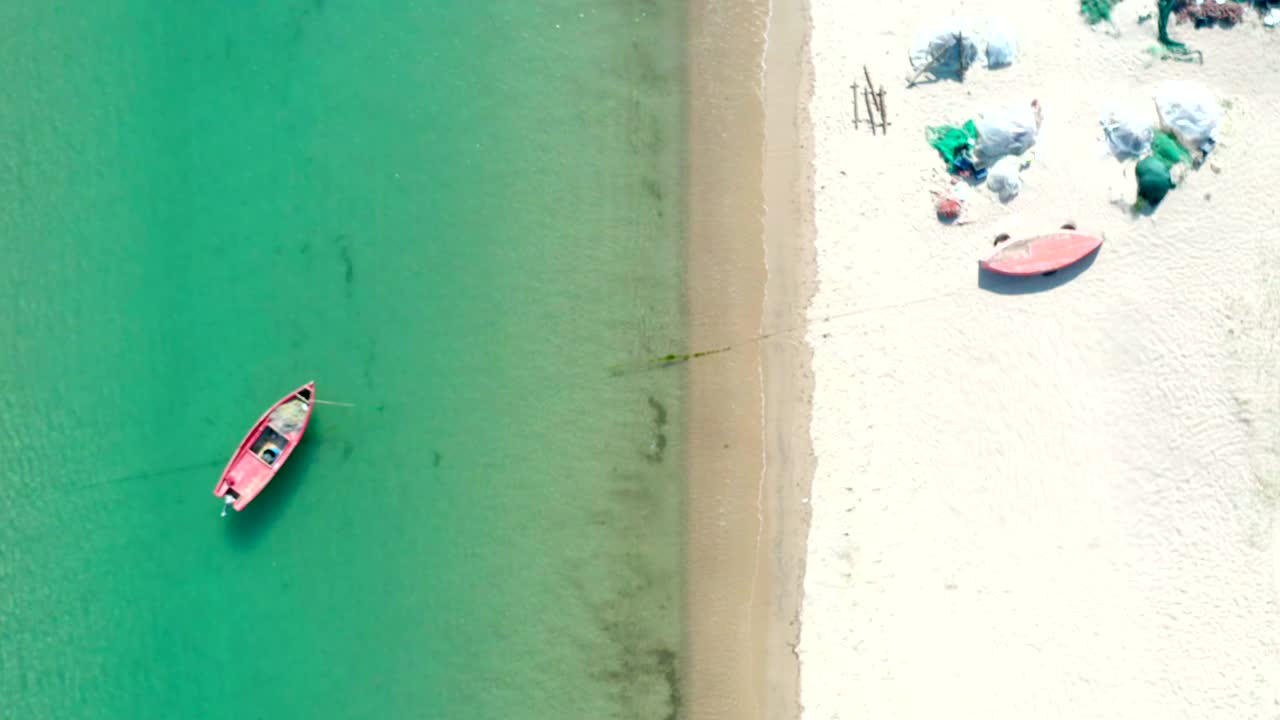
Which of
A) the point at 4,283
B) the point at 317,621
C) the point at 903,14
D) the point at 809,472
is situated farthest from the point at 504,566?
the point at 903,14

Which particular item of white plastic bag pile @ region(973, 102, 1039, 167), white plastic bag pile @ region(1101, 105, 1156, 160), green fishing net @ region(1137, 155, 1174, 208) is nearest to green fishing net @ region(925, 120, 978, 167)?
white plastic bag pile @ region(973, 102, 1039, 167)

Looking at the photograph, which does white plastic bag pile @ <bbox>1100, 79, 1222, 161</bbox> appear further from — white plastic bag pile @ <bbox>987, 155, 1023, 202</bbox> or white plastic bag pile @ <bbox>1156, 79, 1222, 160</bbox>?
white plastic bag pile @ <bbox>987, 155, 1023, 202</bbox>

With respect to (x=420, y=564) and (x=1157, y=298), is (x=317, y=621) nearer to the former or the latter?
(x=420, y=564)

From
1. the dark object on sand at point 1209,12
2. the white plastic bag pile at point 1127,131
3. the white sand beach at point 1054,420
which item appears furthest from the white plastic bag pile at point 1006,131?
the dark object on sand at point 1209,12

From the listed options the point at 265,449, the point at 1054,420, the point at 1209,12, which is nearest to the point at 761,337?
the point at 1054,420

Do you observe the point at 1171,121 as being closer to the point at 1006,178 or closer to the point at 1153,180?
the point at 1153,180

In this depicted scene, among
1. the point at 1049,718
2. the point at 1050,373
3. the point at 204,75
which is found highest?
the point at 204,75

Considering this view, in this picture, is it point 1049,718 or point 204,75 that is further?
point 204,75
